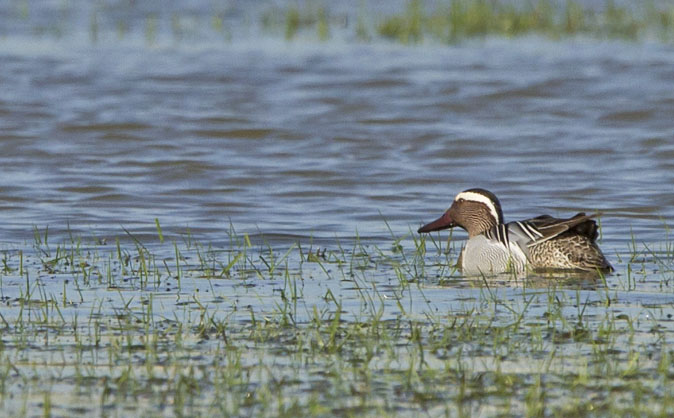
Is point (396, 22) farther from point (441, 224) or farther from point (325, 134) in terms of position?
point (441, 224)

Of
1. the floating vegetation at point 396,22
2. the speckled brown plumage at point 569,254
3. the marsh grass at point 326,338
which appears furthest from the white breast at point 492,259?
the floating vegetation at point 396,22

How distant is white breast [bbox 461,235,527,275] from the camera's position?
7.46m

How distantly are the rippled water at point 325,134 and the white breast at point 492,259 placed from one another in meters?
1.38

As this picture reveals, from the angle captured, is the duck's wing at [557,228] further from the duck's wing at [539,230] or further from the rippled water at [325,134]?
the rippled water at [325,134]

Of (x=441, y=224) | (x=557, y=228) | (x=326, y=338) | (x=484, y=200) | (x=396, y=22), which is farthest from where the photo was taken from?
(x=396, y=22)

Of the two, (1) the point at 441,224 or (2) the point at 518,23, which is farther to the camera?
(2) the point at 518,23

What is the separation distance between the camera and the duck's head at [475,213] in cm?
820

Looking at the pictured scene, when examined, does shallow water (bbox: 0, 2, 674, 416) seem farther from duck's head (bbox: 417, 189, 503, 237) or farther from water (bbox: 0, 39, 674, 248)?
duck's head (bbox: 417, 189, 503, 237)

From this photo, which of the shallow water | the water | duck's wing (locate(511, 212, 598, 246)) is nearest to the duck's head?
the shallow water

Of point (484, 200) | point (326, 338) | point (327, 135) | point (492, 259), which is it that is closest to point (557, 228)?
point (492, 259)

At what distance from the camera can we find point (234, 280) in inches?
278

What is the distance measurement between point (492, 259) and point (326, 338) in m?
2.31

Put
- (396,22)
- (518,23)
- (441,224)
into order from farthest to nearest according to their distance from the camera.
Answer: (396,22) < (518,23) < (441,224)

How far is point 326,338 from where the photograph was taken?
5.45m
